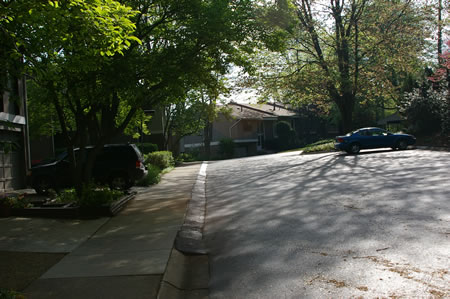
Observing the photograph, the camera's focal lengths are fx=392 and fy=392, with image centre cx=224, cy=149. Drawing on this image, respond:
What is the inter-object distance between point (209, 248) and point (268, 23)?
10568 millimetres

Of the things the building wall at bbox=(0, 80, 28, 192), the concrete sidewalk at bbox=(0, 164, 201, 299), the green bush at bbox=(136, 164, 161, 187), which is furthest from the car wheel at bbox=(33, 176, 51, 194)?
the concrete sidewalk at bbox=(0, 164, 201, 299)

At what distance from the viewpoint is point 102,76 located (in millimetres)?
10547

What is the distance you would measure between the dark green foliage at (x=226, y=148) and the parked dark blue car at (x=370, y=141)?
24.8 meters

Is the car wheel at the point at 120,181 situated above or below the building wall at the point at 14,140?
below

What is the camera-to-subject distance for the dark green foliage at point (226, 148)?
48875 millimetres

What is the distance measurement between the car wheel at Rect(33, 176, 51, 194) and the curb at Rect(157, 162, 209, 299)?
9.01 metres

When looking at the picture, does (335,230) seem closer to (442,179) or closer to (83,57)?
(442,179)

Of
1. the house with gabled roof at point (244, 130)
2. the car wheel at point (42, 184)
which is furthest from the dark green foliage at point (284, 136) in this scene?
the car wheel at point (42, 184)

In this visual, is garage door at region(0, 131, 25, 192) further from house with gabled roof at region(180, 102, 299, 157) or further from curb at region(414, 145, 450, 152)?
house with gabled roof at region(180, 102, 299, 157)

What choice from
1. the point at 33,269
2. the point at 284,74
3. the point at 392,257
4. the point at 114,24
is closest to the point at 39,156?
the point at 284,74

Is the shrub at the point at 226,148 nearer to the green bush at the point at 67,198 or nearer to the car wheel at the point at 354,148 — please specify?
the car wheel at the point at 354,148

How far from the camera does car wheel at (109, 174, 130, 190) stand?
15484 mm

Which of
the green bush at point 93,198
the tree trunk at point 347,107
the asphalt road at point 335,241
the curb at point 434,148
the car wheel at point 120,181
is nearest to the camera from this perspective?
the asphalt road at point 335,241

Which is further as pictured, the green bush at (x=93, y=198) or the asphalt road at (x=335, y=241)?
the green bush at (x=93, y=198)
